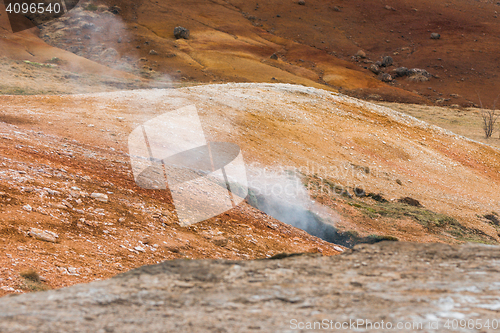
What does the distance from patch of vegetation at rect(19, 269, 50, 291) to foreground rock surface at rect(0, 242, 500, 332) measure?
3.17 ft

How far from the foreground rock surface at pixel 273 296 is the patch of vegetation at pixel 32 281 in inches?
38.0

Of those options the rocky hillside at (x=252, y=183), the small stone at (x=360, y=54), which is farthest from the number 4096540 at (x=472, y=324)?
the small stone at (x=360, y=54)

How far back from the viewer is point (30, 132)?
8.48 metres

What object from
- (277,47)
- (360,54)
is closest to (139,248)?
(277,47)

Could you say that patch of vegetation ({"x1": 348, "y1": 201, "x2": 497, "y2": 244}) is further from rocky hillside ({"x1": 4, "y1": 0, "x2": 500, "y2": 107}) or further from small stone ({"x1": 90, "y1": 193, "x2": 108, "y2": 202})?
rocky hillside ({"x1": 4, "y1": 0, "x2": 500, "y2": 107})

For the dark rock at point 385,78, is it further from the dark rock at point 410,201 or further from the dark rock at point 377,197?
the dark rock at point 377,197

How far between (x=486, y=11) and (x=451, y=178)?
2061 inches

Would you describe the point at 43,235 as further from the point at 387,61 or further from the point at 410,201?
the point at 387,61

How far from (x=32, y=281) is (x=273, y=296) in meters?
2.64

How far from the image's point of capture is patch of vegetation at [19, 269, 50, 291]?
3.86m

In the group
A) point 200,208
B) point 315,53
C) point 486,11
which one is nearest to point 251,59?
point 315,53

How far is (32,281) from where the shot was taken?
13.1 feet

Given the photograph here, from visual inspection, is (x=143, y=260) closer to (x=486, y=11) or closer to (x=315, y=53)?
(x=315, y=53)

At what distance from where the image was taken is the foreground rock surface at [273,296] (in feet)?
8.83
